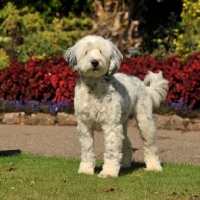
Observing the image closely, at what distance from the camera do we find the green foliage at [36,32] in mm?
15540

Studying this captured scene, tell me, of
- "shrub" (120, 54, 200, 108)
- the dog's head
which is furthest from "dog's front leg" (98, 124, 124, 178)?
"shrub" (120, 54, 200, 108)

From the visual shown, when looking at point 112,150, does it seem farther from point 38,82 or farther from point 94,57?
point 38,82

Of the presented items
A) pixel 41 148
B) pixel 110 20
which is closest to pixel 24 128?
pixel 41 148

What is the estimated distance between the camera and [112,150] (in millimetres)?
7543

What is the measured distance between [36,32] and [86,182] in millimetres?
9548

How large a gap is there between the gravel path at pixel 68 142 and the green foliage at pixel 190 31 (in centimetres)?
376

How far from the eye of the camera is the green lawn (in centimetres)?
665

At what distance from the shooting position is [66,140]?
10.6 meters

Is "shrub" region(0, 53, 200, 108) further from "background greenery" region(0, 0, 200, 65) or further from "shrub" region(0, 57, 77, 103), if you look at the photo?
"background greenery" region(0, 0, 200, 65)

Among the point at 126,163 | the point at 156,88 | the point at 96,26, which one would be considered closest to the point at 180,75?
the point at 96,26

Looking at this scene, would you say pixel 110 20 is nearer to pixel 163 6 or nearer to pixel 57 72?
pixel 57 72

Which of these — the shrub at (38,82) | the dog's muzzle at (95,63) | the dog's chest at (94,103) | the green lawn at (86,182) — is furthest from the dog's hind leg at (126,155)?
the shrub at (38,82)

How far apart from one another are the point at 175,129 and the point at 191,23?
4.12 meters

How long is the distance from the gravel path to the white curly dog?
4.58 feet
